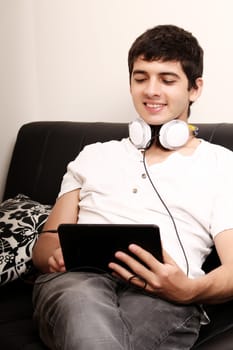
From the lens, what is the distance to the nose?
150 centimetres

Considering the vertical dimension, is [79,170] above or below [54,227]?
above

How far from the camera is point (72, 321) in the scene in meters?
1.06

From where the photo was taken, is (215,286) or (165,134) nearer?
(215,286)

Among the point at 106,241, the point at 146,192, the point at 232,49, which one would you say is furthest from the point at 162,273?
the point at 232,49

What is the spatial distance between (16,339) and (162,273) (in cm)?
44

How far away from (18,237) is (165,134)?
0.59m

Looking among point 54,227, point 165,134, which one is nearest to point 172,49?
point 165,134

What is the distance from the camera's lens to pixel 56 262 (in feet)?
4.45

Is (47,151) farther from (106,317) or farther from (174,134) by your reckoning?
(106,317)

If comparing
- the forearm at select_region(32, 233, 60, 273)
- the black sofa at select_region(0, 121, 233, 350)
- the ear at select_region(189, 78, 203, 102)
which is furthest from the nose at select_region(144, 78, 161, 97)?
the forearm at select_region(32, 233, 60, 273)

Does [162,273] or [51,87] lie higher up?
[51,87]

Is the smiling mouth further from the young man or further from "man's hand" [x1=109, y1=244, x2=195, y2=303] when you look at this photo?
"man's hand" [x1=109, y1=244, x2=195, y2=303]

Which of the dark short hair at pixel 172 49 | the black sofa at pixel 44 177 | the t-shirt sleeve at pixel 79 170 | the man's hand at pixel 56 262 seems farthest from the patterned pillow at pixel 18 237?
the dark short hair at pixel 172 49

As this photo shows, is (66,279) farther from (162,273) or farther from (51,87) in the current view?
(51,87)
